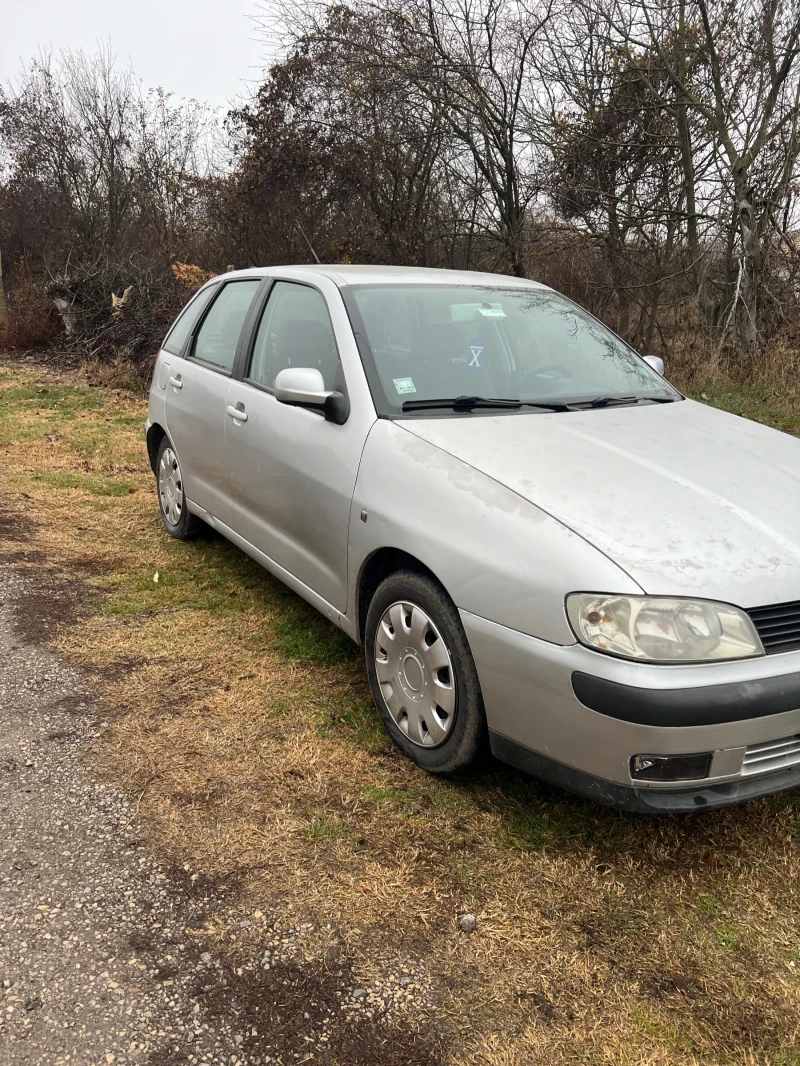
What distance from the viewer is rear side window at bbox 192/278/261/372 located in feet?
14.0

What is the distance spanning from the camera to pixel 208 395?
170 inches

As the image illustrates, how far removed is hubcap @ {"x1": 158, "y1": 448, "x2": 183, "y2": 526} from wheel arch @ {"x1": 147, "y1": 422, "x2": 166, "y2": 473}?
0.37 ft

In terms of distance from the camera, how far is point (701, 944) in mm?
2174

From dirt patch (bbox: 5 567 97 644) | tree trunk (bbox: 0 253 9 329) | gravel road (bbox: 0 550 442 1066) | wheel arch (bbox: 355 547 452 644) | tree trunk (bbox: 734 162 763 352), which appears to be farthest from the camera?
tree trunk (bbox: 0 253 9 329)

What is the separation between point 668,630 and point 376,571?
47.0 inches

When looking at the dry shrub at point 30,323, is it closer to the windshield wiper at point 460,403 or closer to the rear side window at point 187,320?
the rear side window at point 187,320

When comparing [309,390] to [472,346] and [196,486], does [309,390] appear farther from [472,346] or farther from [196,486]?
[196,486]

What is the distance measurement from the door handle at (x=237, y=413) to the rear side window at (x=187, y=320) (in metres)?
1.10

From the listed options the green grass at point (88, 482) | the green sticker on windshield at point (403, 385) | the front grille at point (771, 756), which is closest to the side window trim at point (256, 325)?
the green sticker on windshield at point (403, 385)

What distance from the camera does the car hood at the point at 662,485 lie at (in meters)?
2.22

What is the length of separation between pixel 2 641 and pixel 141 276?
36.0 ft

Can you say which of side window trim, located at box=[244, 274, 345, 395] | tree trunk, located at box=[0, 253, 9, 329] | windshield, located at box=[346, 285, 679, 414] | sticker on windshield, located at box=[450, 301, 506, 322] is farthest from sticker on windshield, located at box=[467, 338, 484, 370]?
tree trunk, located at box=[0, 253, 9, 329]

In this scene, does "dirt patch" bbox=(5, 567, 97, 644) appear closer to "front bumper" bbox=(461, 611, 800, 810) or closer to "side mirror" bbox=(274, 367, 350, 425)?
"side mirror" bbox=(274, 367, 350, 425)

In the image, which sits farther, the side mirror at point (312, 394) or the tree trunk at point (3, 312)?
the tree trunk at point (3, 312)
